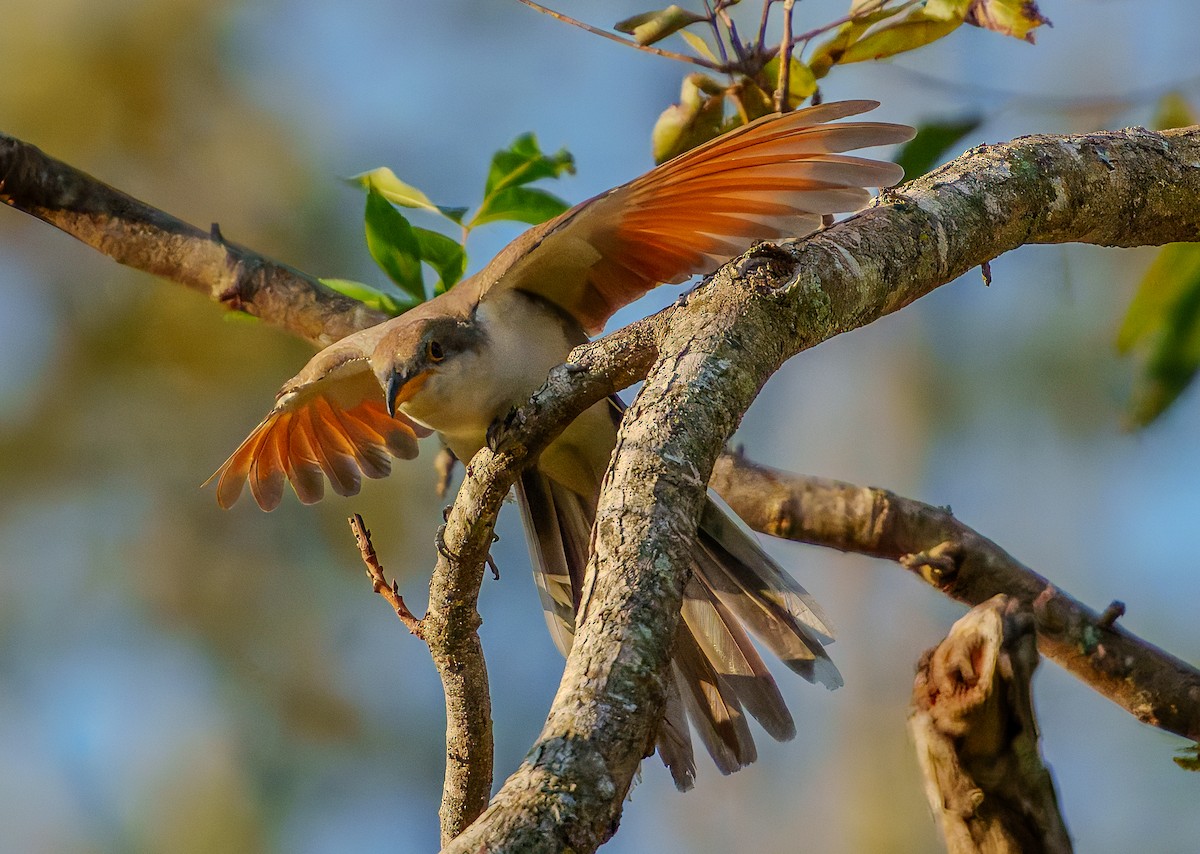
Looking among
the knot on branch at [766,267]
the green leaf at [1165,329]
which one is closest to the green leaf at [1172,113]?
the green leaf at [1165,329]

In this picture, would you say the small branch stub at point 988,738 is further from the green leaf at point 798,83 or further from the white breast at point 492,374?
the green leaf at point 798,83

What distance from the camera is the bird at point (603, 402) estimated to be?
9.21ft

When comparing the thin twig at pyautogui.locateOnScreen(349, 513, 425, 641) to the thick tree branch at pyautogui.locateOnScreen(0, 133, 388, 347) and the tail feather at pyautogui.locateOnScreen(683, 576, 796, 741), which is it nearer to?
the tail feather at pyautogui.locateOnScreen(683, 576, 796, 741)

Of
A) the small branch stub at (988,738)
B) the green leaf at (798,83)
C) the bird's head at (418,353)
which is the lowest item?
the small branch stub at (988,738)

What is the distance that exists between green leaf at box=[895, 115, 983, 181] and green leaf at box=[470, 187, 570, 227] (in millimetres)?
1221

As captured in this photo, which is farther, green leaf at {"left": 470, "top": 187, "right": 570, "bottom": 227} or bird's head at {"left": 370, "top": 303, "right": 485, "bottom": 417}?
green leaf at {"left": 470, "top": 187, "right": 570, "bottom": 227}

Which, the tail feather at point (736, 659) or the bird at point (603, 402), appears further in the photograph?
the tail feather at point (736, 659)

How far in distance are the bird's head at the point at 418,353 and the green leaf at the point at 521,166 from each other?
0.62 meters

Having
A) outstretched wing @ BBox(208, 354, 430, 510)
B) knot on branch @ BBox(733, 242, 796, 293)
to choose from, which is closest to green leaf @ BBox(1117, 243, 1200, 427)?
knot on branch @ BBox(733, 242, 796, 293)

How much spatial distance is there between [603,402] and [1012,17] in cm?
161

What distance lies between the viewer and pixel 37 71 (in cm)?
924

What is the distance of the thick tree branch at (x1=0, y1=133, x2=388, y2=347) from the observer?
4086mm

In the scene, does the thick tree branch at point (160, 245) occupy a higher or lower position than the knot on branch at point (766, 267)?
higher

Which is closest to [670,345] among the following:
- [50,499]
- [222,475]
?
[222,475]
